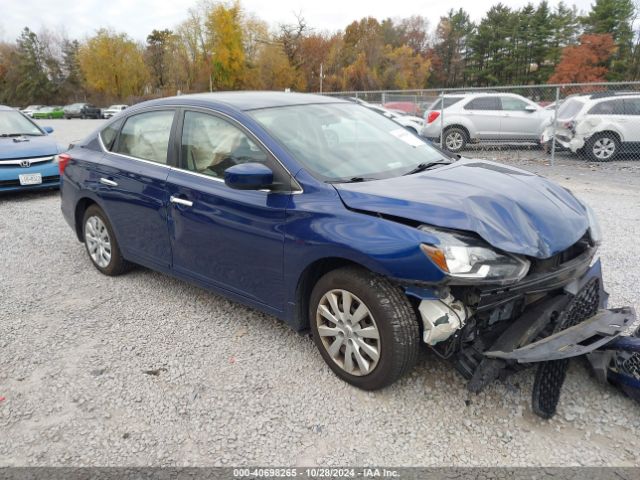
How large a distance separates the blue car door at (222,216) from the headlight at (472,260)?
992 mm

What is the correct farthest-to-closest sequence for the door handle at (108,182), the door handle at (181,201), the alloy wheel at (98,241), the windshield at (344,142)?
the alloy wheel at (98,241), the door handle at (108,182), the door handle at (181,201), the windshield at (344,142)

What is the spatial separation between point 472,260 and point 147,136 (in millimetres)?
2896

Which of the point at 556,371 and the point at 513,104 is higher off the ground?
the point at 513,104

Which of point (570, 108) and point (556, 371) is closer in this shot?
point (556, 371)

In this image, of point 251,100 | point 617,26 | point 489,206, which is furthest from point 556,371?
point 617,26

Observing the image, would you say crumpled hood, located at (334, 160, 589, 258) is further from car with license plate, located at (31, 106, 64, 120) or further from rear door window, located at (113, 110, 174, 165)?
car with license plate, located at (31, 106, 64, 120)

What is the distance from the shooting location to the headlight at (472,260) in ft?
7.91

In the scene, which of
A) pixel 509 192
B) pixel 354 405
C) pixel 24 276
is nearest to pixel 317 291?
pixel 354 405

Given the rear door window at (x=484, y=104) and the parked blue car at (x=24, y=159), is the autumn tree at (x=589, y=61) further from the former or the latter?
the parked blue car at (x=24, y=159)

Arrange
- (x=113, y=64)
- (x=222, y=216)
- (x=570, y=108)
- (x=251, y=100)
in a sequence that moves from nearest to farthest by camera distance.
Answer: (x=222, y=216) < (x=251, y=100) < (x=570, y=108) < (x=113, y=64)

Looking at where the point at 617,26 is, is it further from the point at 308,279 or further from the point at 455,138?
the point at 308,279

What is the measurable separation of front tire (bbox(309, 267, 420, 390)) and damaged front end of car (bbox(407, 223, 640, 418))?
118 millimetres

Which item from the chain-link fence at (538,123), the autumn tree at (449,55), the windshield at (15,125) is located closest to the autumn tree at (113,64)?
the autumn tree at (449,55)

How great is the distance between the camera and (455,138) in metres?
13.4
